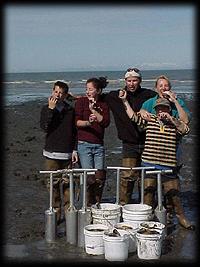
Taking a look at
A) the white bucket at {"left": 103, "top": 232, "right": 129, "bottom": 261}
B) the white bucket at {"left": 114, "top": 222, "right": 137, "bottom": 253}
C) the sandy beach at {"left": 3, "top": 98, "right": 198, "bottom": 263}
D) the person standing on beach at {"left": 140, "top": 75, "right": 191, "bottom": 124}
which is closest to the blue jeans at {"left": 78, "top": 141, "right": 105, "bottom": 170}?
the person standing on beach at {"left": 140, "top": 75, "right": 191, "bottom": 124}

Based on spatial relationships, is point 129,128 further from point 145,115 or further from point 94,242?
point 94,242

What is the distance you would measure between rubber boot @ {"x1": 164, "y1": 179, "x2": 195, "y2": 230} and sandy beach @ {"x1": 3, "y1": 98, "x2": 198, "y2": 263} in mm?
113

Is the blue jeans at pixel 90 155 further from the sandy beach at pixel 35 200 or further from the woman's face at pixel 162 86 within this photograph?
the woman's face at pixel 162 86

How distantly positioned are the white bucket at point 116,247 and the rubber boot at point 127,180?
149 centimetres

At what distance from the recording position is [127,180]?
26.6 ft

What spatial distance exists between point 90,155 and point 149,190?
98cm

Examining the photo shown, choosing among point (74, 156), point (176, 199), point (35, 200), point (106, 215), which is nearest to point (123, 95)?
point (74, 156)

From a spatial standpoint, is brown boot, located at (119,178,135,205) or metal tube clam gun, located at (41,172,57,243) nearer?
metal tube clam gun, located at (41,172,57,243)

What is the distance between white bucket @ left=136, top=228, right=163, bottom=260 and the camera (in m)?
6.67

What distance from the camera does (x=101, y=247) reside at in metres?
6.88

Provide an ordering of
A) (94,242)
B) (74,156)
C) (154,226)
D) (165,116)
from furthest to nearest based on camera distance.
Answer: (74,156), (165,116), (154,226), (94,242)

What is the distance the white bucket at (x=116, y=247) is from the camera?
662 centimetres

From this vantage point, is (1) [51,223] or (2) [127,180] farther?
(2) [127,180]

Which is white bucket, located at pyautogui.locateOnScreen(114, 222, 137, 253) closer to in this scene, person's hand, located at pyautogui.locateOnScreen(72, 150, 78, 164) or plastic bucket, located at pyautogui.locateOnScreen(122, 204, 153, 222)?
plastic bucket, located at pyautogui.locateOnScreen(122, 204, 153, 222)
